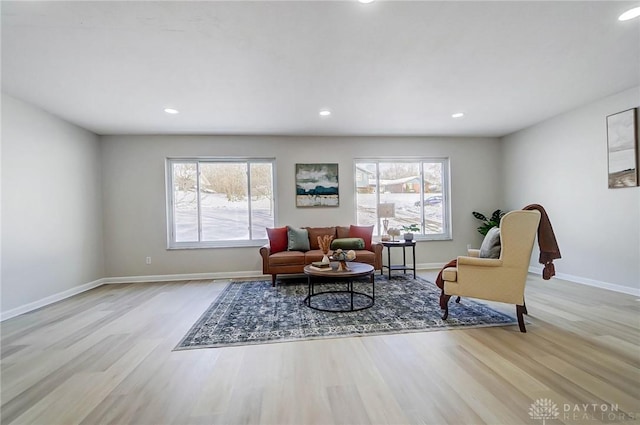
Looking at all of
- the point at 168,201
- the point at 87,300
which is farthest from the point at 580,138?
the point at 87,300

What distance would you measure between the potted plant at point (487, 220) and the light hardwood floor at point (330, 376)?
8.15 feet

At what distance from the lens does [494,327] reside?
102 inches

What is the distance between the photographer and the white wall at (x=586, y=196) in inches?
138

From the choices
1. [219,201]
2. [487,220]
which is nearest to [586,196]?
[487,220]

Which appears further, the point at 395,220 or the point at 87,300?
the point at 395,220

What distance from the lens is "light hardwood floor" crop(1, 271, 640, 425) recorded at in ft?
4.94

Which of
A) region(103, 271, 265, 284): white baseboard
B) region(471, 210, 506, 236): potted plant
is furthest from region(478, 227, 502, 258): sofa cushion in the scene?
region(103, 271, 265, 284): white baseboard

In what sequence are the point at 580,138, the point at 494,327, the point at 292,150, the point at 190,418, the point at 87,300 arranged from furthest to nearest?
the point at 292,150
the point at 580,138
the point at 87,300
the point at 494,327
the point at 190,418

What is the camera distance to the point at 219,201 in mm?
5090

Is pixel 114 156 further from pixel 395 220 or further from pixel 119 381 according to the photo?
pixel 395 220

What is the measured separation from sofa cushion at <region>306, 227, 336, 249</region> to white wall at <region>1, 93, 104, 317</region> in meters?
3.56

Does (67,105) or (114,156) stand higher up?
(67,105)

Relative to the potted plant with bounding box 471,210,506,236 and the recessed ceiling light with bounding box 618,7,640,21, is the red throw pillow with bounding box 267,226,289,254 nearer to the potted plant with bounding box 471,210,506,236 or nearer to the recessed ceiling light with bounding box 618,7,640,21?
the potted plant with bounding box 471,210,506,236

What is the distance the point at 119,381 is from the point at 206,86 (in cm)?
282
